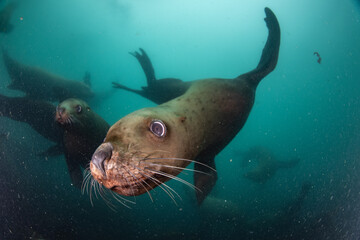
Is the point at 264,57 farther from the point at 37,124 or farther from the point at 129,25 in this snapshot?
the point at 129,25

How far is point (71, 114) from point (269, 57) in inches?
133

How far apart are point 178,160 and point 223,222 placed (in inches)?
215

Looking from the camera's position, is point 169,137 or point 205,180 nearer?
point 169,137

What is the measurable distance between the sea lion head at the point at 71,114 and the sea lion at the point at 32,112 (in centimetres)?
162

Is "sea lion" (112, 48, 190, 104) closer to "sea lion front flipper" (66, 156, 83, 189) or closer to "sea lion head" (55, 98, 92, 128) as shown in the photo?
"sea lion head" (55, 98, 92, 128)

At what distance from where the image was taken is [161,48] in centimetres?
4128

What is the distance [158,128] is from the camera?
145 cm

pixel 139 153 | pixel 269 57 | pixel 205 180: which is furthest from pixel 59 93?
pixel 139 153

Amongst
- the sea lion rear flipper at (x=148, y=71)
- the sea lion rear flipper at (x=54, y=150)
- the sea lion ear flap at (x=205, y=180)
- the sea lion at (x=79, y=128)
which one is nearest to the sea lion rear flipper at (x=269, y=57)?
the sea lion ear flap at (x=205, y=180)

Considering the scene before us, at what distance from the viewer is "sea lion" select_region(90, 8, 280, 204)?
3.74 ft

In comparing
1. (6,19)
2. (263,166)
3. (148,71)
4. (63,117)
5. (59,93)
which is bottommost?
(263,166)

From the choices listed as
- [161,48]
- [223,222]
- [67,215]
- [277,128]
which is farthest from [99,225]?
[277,128]

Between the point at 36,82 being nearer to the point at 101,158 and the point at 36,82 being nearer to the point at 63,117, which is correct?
the point at 63,117

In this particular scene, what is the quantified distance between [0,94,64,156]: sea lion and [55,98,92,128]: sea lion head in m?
1.62
